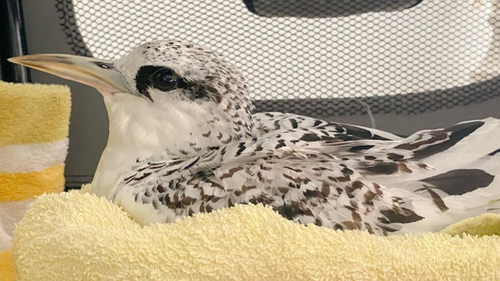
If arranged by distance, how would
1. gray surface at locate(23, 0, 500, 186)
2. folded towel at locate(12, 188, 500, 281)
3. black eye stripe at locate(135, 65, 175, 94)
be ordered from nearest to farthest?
folded towel at locate(12, 188, 500, 281) < black eye stripe at locate(135, 65, 175, 94) < gray surface at locate(23, 0, 500, 186)

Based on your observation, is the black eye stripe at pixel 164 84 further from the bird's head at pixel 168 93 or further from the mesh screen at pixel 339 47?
the mesh screen at pixel 339 47

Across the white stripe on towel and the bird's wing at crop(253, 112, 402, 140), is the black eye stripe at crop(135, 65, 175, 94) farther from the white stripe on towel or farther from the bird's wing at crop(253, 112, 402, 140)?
the white stripe on towel

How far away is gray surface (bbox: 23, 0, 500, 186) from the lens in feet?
3.24

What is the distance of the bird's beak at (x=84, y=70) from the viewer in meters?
0.70

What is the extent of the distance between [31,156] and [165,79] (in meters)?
0.47

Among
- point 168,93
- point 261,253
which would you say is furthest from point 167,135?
point 261,253

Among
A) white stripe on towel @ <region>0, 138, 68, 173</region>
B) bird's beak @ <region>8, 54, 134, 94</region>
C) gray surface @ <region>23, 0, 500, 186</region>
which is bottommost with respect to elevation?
white stripe on towel @ <region>0, 138, 68, 173</region>

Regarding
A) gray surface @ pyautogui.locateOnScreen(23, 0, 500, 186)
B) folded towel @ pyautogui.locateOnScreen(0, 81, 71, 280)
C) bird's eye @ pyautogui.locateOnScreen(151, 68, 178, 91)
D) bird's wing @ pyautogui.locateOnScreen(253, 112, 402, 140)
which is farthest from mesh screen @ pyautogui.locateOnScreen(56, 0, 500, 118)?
bird's eye @ pyautogui.locateOnScreen(151, 68, 178, 91)

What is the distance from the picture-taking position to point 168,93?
27.8 inches

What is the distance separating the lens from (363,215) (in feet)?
1.90

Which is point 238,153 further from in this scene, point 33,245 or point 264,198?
point 33,245

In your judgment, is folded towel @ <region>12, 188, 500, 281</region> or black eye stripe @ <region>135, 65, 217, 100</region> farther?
black eye stripe @ <region>135, 65, 217, 100</region>

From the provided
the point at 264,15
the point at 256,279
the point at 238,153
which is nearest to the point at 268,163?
the point at 238,153

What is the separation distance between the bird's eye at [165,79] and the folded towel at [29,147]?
0.36m
